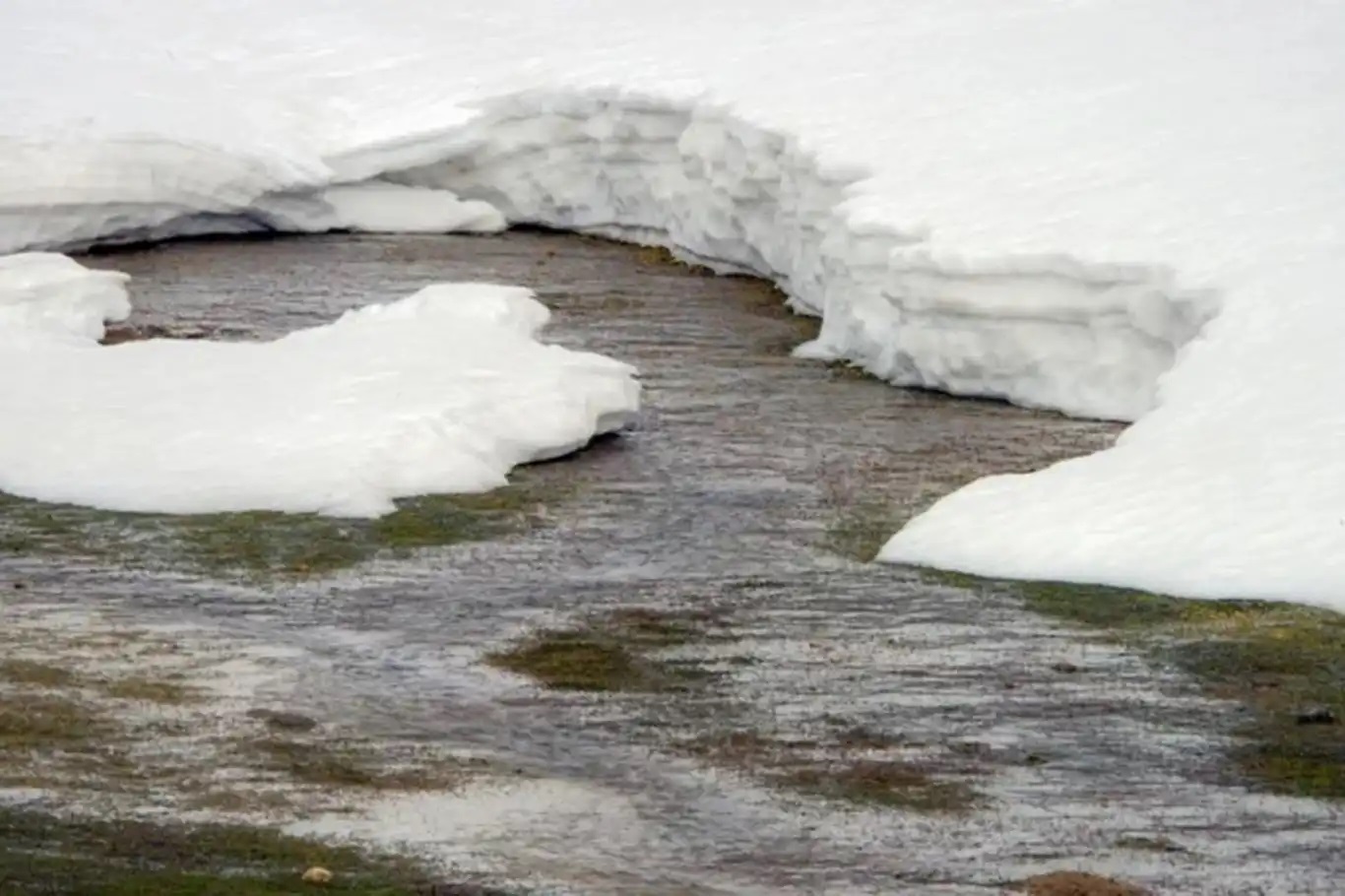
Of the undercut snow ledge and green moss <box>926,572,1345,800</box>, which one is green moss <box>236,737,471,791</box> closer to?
green moss <box>926,572,1345,800</box>

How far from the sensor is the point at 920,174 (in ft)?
43.6

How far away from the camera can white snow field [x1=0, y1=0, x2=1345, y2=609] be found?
9500mm

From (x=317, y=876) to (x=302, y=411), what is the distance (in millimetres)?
4850

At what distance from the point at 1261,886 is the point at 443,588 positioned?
366 cm

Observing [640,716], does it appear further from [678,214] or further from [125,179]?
[125,179]

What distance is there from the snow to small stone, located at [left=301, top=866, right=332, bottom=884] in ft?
12.3

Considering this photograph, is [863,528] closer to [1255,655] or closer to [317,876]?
[1255,655]

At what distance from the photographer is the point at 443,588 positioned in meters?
8.93

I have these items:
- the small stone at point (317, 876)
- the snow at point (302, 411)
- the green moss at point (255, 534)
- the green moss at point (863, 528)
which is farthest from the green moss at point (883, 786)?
the snow at point (302, 411)

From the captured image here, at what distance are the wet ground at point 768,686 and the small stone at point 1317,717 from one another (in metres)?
0.24

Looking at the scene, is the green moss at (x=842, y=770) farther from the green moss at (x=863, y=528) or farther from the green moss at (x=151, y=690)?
the green moss at (x=863, y=528)

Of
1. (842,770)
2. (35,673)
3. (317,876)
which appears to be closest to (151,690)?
(35,673)

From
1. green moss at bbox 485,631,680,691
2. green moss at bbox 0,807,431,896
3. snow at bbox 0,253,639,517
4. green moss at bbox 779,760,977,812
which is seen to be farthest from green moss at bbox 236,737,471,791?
snow at bbox 0,253,639,517

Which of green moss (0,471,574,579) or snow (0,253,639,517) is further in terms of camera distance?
snow (0,253,639,517)
